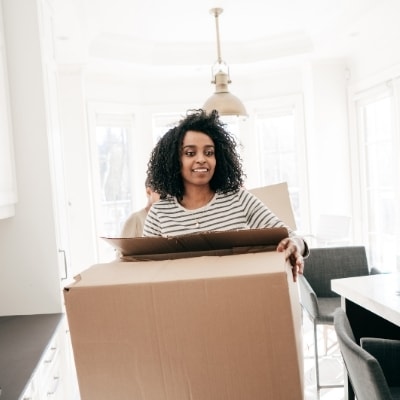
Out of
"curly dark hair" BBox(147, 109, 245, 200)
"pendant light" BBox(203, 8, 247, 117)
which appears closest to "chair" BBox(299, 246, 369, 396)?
"pendant light" BBox(203, 8, 247, 117)

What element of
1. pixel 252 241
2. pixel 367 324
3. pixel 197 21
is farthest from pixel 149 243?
pixel 197 21

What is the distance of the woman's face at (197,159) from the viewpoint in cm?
144

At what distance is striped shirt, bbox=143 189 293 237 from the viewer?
4.53 feet

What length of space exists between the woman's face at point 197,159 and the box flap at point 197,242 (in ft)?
1.49

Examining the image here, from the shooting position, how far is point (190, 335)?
2.65ft

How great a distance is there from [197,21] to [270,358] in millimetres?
3220

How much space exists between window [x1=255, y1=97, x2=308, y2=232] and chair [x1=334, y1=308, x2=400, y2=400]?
3338 mm

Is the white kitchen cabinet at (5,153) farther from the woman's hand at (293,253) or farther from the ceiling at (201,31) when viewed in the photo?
the woman's hand at (293,253)

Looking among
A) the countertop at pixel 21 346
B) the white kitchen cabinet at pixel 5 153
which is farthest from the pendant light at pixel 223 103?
the countertop at pixel 21 346

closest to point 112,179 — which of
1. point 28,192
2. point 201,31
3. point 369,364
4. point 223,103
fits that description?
point 201,31

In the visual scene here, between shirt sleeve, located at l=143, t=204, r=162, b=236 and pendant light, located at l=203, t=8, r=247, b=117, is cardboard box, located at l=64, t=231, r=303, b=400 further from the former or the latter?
pendant light, located at l=203, t=8, r=247, b=117

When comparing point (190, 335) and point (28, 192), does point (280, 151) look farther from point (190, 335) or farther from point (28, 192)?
point (190, 335)

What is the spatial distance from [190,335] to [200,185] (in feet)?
2.44

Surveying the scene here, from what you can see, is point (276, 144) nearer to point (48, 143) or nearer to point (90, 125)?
point (90, 125)
